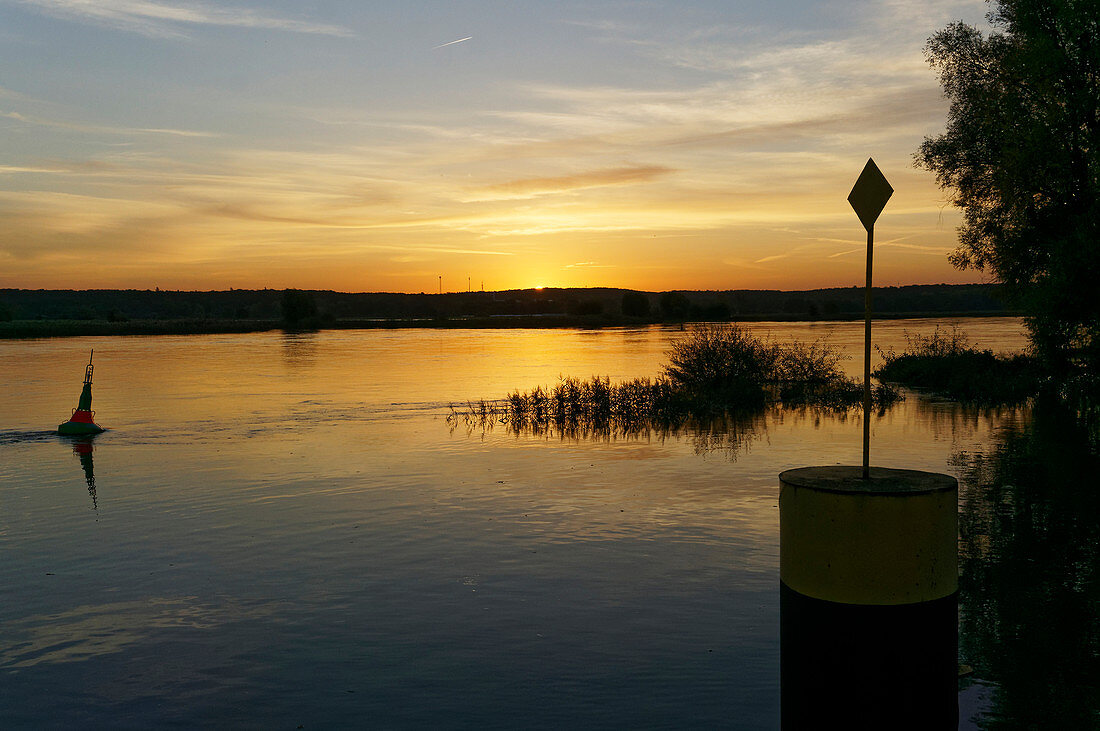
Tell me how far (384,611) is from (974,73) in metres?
31.8

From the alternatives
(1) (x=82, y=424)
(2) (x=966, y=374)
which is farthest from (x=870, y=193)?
(2) (x=966, y=374)

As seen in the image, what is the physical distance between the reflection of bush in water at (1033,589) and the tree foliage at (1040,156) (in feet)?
37.0

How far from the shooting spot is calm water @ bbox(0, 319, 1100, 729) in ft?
23.6

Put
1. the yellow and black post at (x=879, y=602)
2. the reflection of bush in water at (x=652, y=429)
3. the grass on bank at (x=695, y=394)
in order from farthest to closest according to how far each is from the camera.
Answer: the grass on bank at (x=695, y=394)
the reflection of bush in water at (x=652, y=429)
the yellow and black post at (x=879, y=602)

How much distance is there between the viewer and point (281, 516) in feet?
45.7

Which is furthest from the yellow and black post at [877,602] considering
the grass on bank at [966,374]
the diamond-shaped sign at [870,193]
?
the grass on bank at [966,374]

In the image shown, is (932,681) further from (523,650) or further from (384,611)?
(384,611)

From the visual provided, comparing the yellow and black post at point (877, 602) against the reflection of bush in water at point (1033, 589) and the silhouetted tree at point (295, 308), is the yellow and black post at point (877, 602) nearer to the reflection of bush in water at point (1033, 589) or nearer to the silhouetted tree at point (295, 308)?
the reflection of bush in water at point (1033, 589)

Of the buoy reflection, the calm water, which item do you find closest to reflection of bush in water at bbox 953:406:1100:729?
the calm water

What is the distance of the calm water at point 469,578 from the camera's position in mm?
7191

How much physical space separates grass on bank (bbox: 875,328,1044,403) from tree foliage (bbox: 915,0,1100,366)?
6.53ft

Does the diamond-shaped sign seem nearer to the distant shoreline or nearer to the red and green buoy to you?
the red and green buoy

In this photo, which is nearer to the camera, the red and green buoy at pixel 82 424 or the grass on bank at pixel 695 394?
the red and green buoy at pixel 82 424

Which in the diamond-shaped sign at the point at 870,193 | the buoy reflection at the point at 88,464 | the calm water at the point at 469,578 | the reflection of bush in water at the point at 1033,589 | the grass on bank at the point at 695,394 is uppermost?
the diamond-shaped sign at the point at 870,193
